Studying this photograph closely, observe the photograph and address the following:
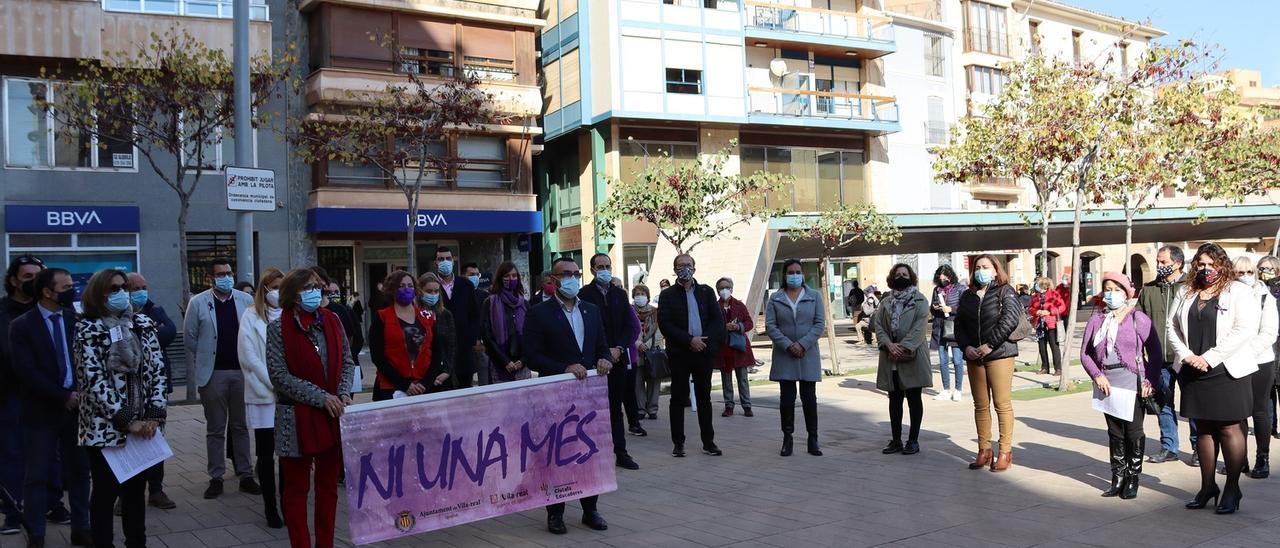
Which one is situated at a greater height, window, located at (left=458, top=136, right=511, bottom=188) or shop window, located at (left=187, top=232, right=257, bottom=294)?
window, located at (left=458, top=136, right=511, bottom=188)

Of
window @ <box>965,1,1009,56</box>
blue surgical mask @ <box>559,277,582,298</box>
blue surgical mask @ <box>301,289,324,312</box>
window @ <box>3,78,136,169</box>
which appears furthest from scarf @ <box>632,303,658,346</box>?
window @ <box>965,1,1009,56</box>

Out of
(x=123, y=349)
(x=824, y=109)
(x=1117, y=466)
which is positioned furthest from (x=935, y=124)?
(x=123, y=349)

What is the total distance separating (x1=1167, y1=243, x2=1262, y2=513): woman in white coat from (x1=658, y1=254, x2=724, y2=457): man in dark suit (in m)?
4.10

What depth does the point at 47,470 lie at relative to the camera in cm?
669

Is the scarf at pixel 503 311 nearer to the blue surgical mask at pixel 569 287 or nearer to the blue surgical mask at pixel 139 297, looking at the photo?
the blue surgical mask at pixel 569 287

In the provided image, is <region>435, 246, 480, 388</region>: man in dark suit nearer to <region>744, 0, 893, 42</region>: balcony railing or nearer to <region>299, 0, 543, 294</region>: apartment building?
<region>299, 0, 543, 294</region>: apartment building

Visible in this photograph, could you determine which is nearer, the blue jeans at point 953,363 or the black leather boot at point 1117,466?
the black leather boot at point 1117,466

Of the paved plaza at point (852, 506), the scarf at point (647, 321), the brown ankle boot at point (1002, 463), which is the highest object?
the scarf at point (647, 321)

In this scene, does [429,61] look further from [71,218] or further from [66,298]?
[66,298]

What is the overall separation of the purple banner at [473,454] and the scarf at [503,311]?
2.31 meters

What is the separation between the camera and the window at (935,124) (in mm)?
44125

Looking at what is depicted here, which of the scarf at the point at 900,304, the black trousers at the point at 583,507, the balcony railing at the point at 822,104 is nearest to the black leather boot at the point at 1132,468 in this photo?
the scarf at the point at 900,304

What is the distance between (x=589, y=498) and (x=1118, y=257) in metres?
53.3

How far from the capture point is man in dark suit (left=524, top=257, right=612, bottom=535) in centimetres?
765
